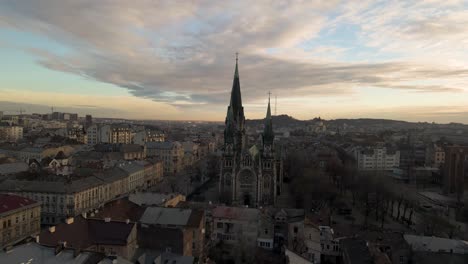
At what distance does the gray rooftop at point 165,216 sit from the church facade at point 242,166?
24.5 meters

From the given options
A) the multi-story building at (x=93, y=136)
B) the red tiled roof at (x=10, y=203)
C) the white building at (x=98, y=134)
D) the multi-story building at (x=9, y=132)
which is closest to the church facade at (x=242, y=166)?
the red tiled roof at (x=10, y=203)

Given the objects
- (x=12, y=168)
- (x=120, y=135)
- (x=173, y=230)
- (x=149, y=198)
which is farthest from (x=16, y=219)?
(x=120, y=135)

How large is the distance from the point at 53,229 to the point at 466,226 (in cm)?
5457

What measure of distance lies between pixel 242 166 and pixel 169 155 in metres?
50.1

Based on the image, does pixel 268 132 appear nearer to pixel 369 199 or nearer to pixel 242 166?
pixel 242 166

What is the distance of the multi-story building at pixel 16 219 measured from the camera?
142 ft

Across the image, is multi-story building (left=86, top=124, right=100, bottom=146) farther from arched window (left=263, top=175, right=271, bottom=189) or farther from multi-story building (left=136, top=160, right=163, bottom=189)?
arched window (left=263, top=175, right=271, bottom=189)

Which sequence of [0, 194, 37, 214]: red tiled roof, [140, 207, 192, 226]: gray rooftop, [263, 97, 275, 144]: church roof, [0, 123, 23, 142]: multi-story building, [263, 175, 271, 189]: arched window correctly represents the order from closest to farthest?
1. [140, 207, 192, 226]: gray rooftop
2. [0, 194, 37, 214]: red tiled roof
3. [263, 175, 271, 189]: arched window
4. [263, 97, 275, 144]: church roof
5. [0, 123, 23, 142]: multi-story building

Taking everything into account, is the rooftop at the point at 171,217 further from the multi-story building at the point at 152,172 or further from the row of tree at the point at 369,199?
the multi-story building at the point at 152,172

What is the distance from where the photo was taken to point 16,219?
45.2 meters

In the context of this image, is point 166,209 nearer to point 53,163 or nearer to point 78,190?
point 78,190

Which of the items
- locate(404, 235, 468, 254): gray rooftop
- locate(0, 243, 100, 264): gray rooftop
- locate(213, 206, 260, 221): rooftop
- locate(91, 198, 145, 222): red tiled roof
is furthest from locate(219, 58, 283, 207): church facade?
locate(0, 243, 100, 264): gray rooftop

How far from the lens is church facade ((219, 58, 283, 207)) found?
68062 millimetres

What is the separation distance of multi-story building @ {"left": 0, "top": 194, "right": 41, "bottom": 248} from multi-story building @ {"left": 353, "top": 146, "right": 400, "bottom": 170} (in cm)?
9550
